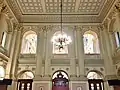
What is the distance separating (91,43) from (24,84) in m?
6.28

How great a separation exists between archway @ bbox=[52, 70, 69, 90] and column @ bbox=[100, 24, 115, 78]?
3019 mm

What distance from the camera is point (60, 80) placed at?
10383mm

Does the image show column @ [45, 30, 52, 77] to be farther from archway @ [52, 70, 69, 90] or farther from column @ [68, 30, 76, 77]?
column @ [68, 30, 76, 77]

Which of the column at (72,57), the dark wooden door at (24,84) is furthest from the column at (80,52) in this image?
the dark wooden door at (24,84)

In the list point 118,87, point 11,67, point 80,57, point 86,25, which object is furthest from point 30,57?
point 118,87

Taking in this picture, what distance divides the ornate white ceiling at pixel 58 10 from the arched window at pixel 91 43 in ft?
3.75

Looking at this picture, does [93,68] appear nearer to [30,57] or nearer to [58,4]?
[30,57]

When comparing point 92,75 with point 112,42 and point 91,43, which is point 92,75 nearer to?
point 91,43

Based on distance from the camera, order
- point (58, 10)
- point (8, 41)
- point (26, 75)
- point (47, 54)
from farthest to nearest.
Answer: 1. point (26, 75)
2. point (58, 10)
3. point (47, 54)
4. point (8, 41)

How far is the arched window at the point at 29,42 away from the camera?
1141cm

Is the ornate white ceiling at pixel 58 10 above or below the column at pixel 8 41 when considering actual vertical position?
above

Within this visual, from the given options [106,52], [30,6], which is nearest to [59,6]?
[30,6]

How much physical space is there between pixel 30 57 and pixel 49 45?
174 centimetres

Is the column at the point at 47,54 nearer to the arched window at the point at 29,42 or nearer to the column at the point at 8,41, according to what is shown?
the arched window at the point at 29,42
